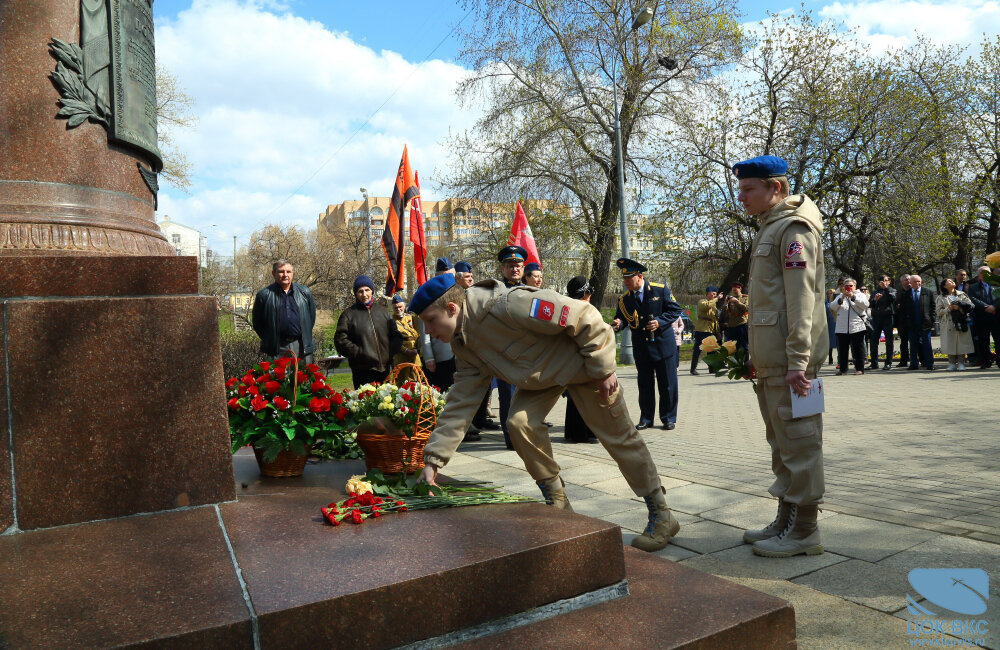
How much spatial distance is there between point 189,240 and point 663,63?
8560 centimetres

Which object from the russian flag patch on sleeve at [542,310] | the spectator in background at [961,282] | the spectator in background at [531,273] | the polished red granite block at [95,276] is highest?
the spectator in background at [961,282]

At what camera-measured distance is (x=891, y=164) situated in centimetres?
2380

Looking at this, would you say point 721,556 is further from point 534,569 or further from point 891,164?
point 891,164

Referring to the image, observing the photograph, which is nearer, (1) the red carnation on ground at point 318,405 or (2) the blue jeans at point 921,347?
(1) the red carnation on ground at point 318,405

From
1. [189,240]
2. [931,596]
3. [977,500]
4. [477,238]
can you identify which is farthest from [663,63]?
[189,240]

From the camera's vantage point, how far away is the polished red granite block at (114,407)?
3178mm

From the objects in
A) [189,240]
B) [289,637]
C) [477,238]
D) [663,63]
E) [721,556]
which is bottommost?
[721,556]

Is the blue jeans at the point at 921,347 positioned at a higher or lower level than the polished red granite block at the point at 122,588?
higher

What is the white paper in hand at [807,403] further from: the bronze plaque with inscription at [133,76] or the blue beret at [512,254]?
the blue beret at [512,254]

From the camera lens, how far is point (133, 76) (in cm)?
415

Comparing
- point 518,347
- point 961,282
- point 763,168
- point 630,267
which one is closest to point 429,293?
point 518,347

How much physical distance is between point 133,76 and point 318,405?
214 centimetres

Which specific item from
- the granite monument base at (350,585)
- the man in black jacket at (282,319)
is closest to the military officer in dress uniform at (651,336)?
the man in black jacket at (282,319)

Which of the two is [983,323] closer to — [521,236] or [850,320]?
[850,320]
